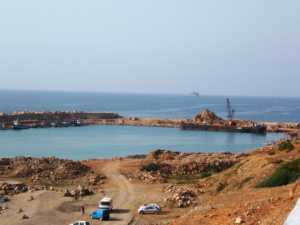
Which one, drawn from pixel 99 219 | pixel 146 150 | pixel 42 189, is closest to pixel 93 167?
pixel 42 189

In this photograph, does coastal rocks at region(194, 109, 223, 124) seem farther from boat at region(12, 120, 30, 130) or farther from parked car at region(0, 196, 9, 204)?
parked car at region(0, 196, 9, 204)

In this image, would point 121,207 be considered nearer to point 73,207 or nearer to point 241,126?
point 73,207

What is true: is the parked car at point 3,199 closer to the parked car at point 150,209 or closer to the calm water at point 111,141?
the parked car at point 150,209

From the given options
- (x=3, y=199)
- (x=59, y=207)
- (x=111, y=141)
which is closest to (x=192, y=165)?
(x=59, y=207)

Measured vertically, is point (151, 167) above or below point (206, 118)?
below

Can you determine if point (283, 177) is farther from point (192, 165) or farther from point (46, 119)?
point (46, 119)

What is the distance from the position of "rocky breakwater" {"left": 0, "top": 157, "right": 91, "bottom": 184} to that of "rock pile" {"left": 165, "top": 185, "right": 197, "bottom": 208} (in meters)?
11.6

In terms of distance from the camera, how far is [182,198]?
120 feet

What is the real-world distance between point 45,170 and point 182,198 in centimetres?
1814

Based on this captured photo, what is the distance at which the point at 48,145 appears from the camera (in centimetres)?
9175

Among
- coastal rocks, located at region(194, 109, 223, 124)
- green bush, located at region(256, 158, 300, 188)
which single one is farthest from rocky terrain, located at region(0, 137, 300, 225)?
coastal rocks, located at region(194, 109, 223, 124)

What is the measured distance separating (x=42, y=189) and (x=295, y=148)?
740 inches

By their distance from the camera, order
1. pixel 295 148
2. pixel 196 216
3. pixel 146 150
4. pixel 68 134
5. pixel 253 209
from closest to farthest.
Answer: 1. pixel 253 209
2. pixel 196 216
3. pixel 295 148
4. pixel 146 150
5. pixel 68 134

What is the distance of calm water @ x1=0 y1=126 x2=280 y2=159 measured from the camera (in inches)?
3285
